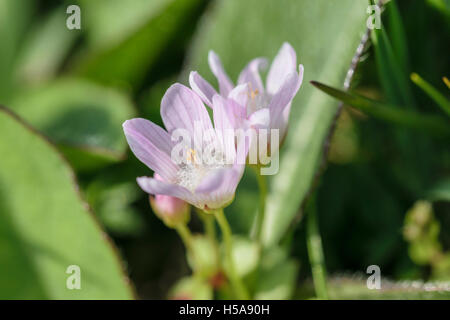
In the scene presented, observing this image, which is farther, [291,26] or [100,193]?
[100,193]

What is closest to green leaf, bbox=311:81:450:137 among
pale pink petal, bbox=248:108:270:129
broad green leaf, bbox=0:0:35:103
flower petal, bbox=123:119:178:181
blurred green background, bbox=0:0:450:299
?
blurred green background, bbox=0:0:450:299

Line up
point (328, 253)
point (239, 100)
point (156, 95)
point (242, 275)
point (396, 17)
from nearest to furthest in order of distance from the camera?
point (239, 100)
point (396, 17)
point (242, 275)
point (328, 253)
point (156, 95)

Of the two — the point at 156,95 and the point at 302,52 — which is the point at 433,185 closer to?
the point at 302,52

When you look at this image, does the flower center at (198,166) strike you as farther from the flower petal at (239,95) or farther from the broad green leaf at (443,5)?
the broad green leaf at (443,5)

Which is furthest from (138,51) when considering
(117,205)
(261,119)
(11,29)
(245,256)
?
(261,119)

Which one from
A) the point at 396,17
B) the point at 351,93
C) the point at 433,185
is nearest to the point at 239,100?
the point at 351,93

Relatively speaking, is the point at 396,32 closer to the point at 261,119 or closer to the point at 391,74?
the point at 391,74

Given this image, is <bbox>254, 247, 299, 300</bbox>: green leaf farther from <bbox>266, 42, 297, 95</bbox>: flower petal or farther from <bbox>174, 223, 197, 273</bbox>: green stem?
<bbox>266, 42, 297, 95</bbox>: flower petal
